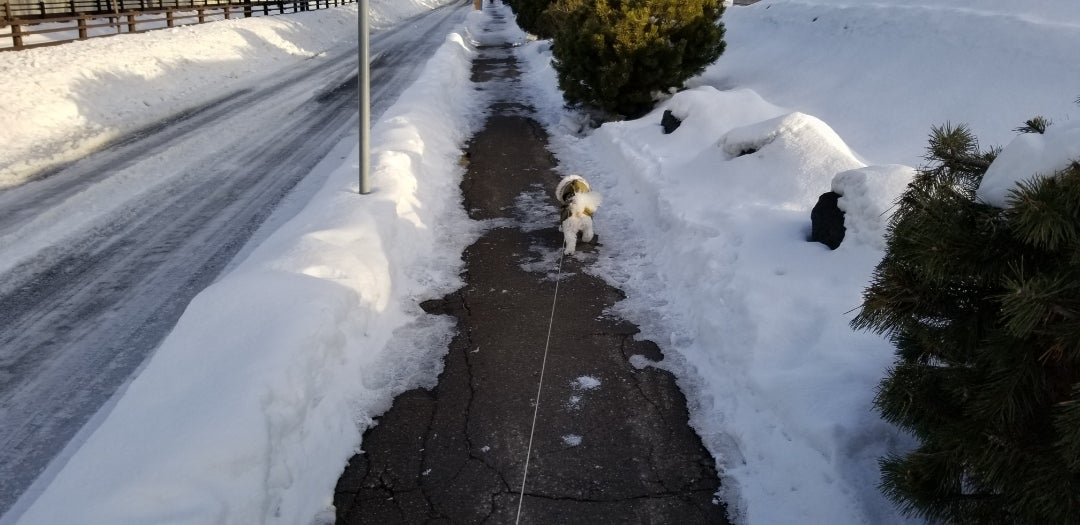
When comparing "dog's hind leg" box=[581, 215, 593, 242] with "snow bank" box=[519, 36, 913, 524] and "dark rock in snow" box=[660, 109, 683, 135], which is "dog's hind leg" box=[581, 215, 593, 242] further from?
"dark rock in snow" box=[660, 109, 683, 135]

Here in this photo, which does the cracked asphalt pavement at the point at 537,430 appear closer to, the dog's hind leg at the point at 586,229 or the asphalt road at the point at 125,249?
the dog's hind leg at the point at 586,229

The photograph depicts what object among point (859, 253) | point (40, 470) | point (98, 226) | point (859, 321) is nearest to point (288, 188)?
point (98, 226)

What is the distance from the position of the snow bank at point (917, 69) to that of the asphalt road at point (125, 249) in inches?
358

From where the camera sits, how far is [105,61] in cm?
1742

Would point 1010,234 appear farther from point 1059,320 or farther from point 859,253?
point 859,253

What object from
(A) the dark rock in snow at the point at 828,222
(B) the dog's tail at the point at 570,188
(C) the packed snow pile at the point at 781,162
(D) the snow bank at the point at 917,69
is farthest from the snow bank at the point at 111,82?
(D) the snow bank at the point at 917,69

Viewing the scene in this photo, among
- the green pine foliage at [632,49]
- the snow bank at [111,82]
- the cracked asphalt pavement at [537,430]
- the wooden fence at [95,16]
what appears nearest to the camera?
the cracked asphalt pavement at [537,430]

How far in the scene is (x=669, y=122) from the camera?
12.4 metres

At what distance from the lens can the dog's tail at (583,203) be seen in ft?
26.3

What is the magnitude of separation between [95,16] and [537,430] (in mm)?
24632

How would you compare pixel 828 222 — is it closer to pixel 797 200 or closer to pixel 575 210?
pixel 797 200

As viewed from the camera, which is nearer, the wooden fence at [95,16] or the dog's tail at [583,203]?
the dog's tail at [583,203]

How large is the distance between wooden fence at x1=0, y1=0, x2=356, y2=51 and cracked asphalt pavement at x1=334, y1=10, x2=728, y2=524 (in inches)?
700

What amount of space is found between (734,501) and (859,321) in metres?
1.37
